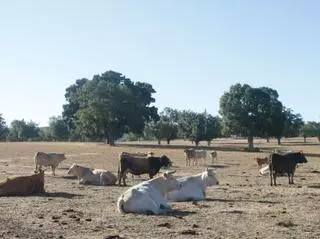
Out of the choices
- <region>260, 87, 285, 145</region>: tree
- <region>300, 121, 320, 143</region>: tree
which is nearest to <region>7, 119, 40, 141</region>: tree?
<region>300, 121, 320, 143</region>: tree

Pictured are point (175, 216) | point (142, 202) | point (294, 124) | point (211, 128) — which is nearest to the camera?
point (175, 216)

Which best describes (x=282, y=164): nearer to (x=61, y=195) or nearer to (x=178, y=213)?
(x=61, y=195)

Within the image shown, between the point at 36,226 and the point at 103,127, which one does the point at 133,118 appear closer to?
the point at 103,127

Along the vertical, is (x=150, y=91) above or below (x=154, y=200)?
above

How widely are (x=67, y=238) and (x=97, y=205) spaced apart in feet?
18.7

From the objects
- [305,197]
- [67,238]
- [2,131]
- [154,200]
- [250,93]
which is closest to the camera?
[67,238]

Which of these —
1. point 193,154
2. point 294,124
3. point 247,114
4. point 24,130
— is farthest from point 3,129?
point 193,154

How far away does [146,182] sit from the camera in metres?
18.3

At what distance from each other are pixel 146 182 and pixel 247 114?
64.6 meters

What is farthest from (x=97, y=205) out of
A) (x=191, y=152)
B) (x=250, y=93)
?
(x=250, y=93)

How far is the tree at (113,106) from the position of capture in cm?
8656

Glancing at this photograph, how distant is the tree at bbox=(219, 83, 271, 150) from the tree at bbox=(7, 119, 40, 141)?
100.0 meters

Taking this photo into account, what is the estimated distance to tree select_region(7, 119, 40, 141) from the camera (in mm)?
173375

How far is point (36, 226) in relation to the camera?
1383 centimetres
